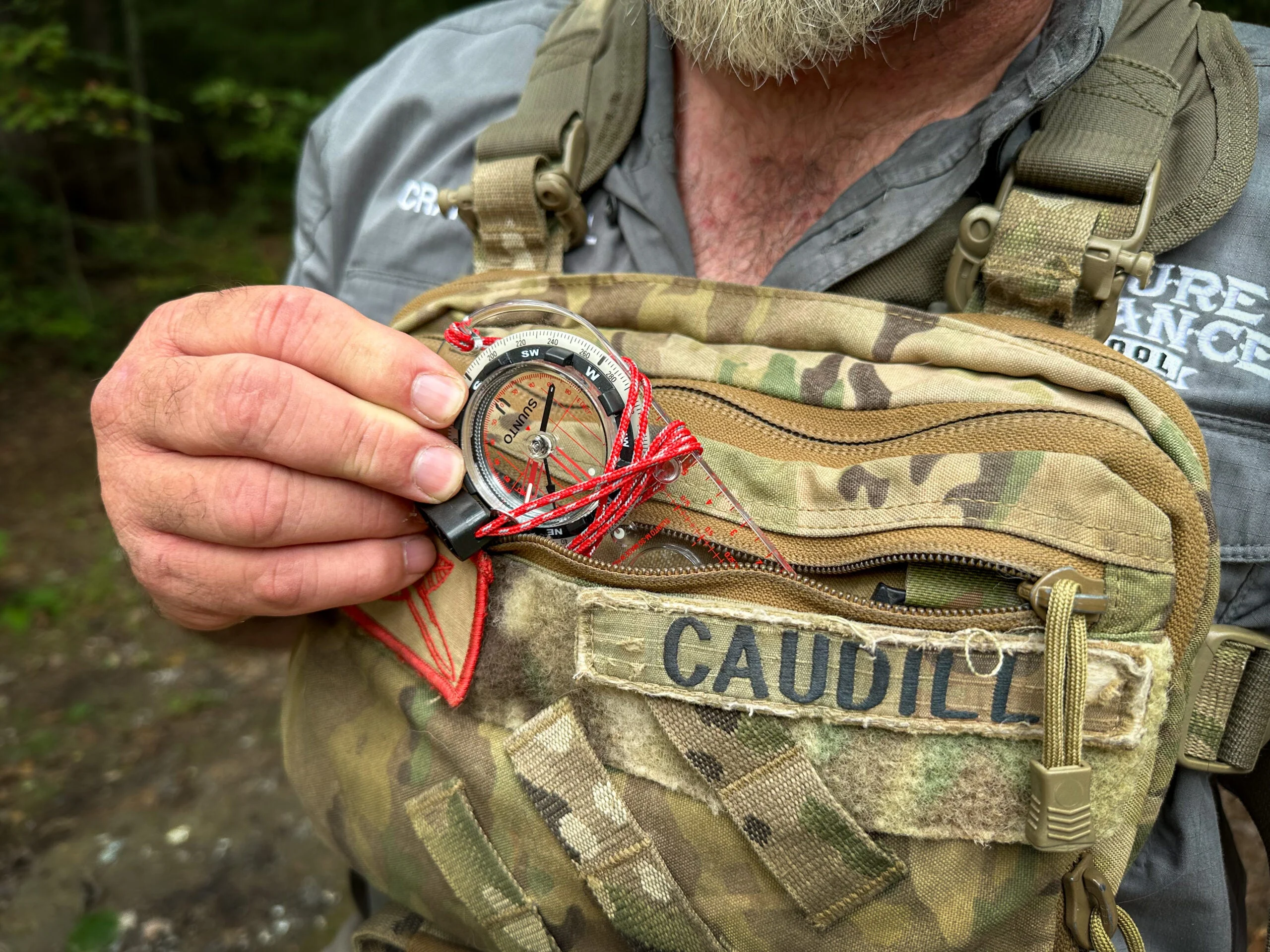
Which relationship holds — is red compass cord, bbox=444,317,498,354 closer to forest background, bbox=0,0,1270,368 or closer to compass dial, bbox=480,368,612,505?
compass dial, bbox=480,368,612,505

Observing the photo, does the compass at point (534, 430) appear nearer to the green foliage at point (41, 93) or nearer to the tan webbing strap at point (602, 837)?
the tan webbing strap at point (602, 837)

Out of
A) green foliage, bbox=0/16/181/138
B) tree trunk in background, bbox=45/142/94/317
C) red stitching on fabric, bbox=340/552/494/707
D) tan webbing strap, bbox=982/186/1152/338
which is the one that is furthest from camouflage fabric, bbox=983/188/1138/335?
tree trunk in background, bbox=45/142/94/317

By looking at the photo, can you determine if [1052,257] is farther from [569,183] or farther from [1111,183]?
[569,183]

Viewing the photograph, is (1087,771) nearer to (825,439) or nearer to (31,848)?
(825,439)

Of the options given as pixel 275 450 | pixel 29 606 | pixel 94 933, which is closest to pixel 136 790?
pixel 94 933

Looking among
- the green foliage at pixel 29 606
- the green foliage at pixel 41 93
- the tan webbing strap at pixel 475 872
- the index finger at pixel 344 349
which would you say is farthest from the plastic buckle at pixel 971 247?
the green foliage at pixel 41 93

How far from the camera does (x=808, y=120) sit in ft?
4.43

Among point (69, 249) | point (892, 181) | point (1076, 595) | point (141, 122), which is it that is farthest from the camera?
point (141, 122)

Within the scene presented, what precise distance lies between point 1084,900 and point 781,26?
1.06 meters

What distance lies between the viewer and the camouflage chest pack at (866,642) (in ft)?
3.06

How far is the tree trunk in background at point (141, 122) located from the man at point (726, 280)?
8.09 meters

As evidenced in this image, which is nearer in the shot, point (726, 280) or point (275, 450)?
point (275, 450)

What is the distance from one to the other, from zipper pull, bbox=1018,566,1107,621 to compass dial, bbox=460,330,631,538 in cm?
47

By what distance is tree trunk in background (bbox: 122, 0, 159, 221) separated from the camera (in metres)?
7.95
